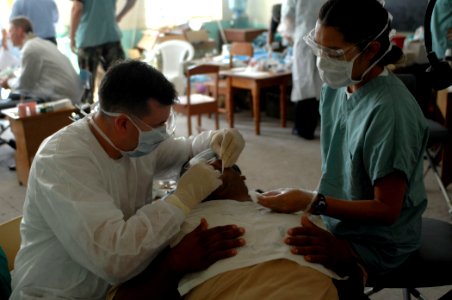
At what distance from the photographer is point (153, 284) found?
117 centimetres

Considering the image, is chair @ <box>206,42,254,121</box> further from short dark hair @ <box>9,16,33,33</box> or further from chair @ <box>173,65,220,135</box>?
short dark hair @ <box>9,16,33,33</box>

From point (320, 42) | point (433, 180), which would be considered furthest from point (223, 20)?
point (320, 42)

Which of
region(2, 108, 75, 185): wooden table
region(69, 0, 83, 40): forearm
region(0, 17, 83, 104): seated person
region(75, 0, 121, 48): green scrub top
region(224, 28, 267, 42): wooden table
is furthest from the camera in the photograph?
Result: region(224, 28, 267, 42): wooden table

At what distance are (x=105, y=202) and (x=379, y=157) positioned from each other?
0.70m

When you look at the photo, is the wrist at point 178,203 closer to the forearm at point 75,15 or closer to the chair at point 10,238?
the chair at point 10,238

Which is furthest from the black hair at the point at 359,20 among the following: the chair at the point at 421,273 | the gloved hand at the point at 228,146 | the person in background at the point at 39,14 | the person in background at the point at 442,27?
the person in background at the point at 39,14

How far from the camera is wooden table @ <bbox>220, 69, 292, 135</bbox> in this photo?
4410mm

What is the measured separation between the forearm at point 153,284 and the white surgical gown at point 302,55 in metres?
3.12

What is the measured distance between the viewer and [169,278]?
1.18 metres

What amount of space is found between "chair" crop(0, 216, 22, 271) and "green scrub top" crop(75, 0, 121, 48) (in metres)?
3.17

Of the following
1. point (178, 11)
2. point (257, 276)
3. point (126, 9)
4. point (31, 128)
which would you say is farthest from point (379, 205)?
point (178, 11)

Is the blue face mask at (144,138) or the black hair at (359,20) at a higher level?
the black hair at (359,20)

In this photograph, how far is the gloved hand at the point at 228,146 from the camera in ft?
5.26

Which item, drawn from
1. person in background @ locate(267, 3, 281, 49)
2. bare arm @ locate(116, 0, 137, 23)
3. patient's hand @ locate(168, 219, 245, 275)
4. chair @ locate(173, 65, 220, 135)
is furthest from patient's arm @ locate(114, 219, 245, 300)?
bare arm @ locate(116, 0, 137, 23)
